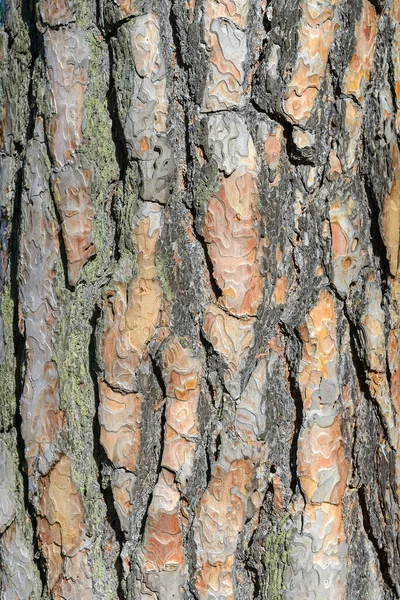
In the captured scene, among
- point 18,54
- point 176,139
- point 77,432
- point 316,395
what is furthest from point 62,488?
point 18,54

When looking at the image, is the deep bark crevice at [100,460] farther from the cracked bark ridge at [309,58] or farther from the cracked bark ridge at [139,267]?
the cracked bark ridge at [309,58]

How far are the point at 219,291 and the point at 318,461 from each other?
27cm

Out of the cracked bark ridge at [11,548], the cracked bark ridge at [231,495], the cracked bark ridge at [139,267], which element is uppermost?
the cracked bark ridge at [139,267]

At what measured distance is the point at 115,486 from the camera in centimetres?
110

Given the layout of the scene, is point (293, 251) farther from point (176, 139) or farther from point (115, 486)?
point (115, 486)

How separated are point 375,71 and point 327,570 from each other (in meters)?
0.72

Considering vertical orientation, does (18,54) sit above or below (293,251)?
above

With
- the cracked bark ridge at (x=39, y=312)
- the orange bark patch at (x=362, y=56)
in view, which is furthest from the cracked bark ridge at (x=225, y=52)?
the cracked bark ridge at (x=39, y=312)

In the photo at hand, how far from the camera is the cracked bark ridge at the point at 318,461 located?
42.3 inches

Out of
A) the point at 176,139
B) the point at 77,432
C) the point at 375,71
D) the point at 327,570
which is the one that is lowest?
the point at 327,570

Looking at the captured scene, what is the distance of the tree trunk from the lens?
3.47 feet

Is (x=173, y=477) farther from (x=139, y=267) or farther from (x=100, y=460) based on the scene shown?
(x=139, y=267)

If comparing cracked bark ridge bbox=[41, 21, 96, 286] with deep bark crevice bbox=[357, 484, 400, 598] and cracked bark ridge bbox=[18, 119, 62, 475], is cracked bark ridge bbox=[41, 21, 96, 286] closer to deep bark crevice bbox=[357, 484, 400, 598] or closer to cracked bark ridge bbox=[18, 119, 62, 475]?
cracked bark ridge bbox=[18, 119, 62, 475]

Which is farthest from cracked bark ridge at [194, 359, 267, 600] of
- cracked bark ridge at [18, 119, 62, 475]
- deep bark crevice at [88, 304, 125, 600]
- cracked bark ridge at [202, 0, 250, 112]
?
cracked bark ridge at [202, 0, 250, 112]
